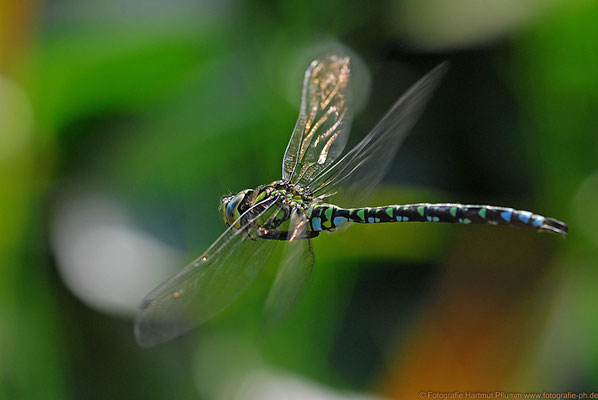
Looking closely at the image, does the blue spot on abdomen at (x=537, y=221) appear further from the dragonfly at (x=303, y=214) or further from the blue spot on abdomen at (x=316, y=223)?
the blue spot on abdomen at (x=316, y=223)

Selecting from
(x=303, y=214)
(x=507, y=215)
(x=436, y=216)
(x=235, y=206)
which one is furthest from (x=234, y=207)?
(x=507, y=215)

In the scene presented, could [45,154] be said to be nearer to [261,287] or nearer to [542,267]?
[261,287]

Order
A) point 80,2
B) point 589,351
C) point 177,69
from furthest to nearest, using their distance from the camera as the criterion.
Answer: point 80,2 < point 177,69 < point 589,351

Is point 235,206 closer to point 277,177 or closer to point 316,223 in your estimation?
point 316,223

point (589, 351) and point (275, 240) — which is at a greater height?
point (275, 240)

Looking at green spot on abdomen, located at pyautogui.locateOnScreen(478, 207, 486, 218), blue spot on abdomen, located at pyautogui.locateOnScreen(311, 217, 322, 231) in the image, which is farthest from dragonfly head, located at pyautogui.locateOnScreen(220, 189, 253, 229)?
green spot on abdomen, located at pyautogui.locateOnScreen(478, 207, 486, 218)

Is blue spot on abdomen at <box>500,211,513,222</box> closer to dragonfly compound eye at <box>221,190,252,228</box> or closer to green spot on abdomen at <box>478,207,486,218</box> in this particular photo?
green spot on abdomen at <box>478,207,486,218</box>

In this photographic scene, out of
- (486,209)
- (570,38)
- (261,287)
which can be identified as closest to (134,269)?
(261,287)
